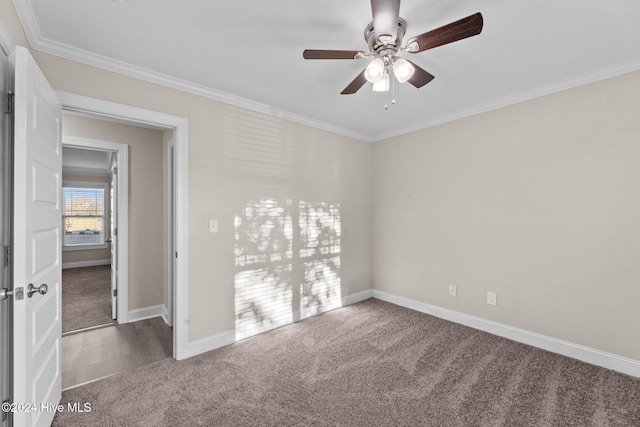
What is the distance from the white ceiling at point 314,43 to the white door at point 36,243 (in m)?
0.51

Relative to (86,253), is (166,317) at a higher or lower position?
lower

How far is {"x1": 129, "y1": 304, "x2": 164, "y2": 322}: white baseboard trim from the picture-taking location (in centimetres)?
348

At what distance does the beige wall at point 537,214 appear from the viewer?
2332 mm

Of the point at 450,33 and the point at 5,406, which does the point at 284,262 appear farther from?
the point at 450,33

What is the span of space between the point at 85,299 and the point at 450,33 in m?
5.42

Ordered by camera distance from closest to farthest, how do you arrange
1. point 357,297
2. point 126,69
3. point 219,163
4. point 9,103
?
1. point 9,103
2. point 126,69
3. point 219,163
4. point 357,297

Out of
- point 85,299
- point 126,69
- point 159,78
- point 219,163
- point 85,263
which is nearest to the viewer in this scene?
point 126,69

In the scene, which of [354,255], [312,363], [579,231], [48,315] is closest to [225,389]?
[312,363]

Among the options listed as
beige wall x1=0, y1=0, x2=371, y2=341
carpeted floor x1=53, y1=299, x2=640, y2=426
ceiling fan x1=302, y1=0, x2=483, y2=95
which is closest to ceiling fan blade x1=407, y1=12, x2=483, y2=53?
ceiling fan x1=302, y1=0, x2=483, y2=95

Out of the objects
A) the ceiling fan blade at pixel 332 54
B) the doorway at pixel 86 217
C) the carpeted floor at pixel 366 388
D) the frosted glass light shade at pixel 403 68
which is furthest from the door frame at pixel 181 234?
the doorway at pixel 86 217

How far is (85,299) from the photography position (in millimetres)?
4277

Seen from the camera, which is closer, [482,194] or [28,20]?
[28,20]

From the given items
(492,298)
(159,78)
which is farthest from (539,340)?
(159,78)

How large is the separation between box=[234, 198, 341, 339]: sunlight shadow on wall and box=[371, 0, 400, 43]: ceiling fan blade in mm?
2041
